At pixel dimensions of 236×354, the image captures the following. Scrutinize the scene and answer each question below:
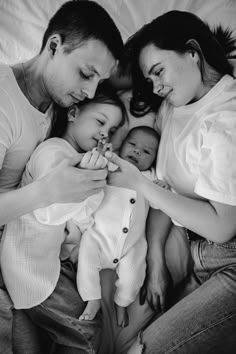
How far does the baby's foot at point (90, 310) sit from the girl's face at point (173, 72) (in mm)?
705

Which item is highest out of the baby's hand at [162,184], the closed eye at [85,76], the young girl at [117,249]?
the closed eye at [85,76]

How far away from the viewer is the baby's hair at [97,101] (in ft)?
4.49

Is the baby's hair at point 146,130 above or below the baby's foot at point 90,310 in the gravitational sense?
above

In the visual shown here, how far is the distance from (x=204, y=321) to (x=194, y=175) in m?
0.46

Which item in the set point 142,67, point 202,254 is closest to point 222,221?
point 202,254

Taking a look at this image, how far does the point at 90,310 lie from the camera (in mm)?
1200

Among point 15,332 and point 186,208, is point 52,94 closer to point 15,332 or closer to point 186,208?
point 186,208

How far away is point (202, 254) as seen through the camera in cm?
130

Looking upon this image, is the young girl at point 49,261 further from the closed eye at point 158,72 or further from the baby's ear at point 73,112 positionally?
the closed eye at point 158,72

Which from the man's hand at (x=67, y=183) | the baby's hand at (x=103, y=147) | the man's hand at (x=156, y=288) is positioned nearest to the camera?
the man's hand at (x=67, y=183)

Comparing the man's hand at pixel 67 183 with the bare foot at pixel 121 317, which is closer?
the man's hand at pixel 67 183

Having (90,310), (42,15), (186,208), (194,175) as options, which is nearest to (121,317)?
(90,310)

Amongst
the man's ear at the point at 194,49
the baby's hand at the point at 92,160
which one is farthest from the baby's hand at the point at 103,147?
the man's ear at the point at 194,49

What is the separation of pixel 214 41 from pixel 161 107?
301 millimetres
